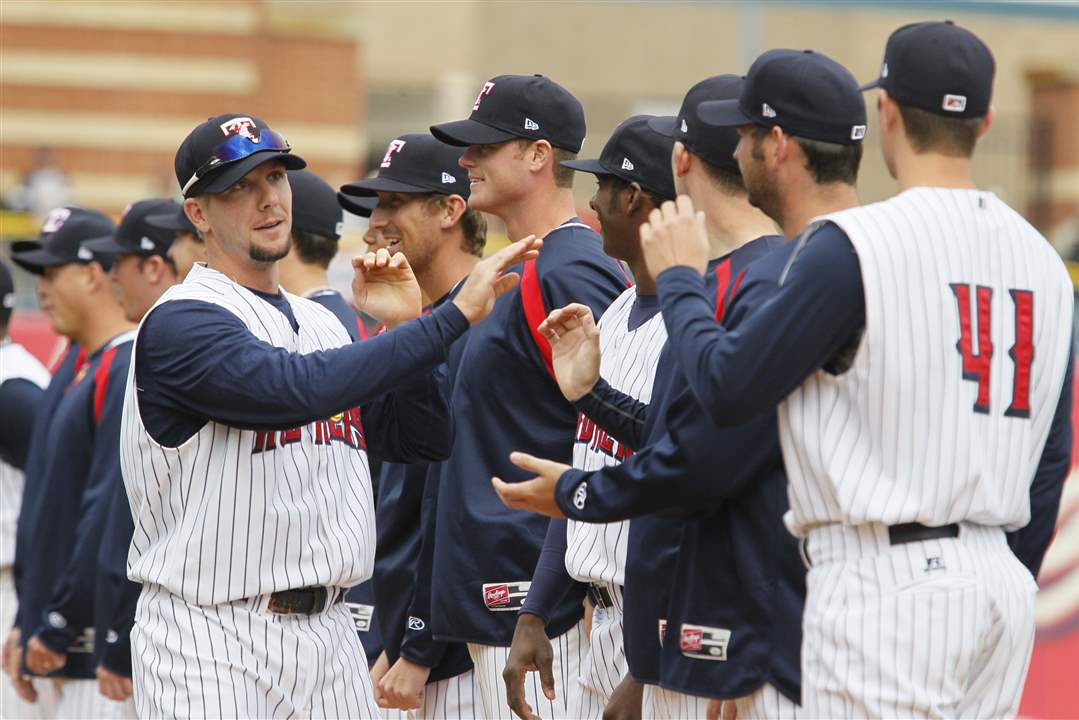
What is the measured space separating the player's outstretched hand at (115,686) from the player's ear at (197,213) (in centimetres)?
213

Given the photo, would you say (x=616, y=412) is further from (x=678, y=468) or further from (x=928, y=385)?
(x=928, y=385)

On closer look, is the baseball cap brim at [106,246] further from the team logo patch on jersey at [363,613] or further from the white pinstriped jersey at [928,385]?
the white pinstriped jersey at [928,385]

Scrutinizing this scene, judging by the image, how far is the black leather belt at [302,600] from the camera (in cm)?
431

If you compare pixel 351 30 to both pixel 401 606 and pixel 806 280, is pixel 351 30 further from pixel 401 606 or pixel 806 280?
pixel 806 280

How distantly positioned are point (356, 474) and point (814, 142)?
1.70 meters

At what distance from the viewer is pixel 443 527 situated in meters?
4.86

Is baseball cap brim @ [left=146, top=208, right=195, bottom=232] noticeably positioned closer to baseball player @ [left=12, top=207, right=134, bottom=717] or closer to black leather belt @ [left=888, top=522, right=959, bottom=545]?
baseball player @ [left=12, top=207, right=134, bottom=717]

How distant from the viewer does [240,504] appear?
423 cm

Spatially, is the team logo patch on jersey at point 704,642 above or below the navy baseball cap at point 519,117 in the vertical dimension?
below

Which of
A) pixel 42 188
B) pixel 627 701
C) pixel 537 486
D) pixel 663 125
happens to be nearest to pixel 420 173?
pixel 663 125

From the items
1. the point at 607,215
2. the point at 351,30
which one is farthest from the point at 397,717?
the point at 351,30

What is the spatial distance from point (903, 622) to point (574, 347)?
1150mm

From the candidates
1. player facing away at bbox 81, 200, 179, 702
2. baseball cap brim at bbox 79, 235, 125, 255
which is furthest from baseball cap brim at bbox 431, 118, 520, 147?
baseball cap brim at bbox 79, 235, 125, 255

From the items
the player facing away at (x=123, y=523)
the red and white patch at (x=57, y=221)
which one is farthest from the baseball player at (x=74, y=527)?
the red and white patch at (x=57, y=221)
